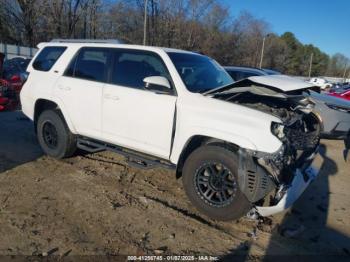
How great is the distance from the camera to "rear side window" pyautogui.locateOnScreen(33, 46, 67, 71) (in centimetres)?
588

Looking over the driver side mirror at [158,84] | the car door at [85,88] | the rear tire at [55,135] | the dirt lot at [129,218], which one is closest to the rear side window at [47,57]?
the car door at [85,88]

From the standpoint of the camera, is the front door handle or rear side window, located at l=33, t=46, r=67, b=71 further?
rear side window, located at l=33, t=46, r=67, b=71

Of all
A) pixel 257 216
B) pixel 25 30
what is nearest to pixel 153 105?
pixel 257 216

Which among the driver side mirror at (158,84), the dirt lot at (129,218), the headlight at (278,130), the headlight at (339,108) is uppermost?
the driver side mirror at (158,84)

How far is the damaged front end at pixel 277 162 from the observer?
371 centimetres

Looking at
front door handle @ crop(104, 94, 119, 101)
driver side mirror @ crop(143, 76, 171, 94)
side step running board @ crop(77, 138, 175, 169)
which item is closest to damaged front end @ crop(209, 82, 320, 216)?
driver side mirror @ crop(143, 76, 171, 94)

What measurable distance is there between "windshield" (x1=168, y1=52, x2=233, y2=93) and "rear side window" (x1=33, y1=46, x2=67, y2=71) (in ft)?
6.94

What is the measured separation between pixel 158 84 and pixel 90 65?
61.7 inches

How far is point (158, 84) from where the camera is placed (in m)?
4.37

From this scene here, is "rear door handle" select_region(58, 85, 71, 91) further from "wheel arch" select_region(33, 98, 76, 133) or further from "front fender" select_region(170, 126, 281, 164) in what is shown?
"front fender" select_region(170, 126, 281, 164)

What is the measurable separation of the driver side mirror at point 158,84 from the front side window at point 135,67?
188mm

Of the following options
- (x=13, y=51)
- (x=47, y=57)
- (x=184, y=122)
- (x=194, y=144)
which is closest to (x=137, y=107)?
(x=184, y=122)

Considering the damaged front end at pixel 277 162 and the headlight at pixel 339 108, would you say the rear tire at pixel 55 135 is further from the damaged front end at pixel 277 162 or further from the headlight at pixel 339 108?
the headlight at pixel 339 108

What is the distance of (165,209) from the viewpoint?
4.35 m
